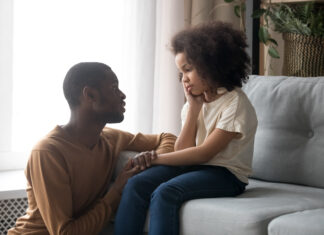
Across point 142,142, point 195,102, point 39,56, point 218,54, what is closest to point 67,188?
point 142,142

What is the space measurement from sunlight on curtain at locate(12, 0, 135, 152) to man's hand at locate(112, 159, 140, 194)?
0.90m

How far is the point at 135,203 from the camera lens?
1.82 meters

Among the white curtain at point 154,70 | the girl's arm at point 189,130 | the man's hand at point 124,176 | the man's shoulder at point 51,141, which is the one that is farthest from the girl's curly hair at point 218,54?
the white curtain at point 154,70

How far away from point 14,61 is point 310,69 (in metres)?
1.28

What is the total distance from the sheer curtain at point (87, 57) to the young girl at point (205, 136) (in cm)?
86

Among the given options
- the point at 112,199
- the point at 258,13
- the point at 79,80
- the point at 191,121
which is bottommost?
the point at 112,199

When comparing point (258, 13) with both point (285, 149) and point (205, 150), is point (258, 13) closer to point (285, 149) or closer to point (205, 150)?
point (285, 149)

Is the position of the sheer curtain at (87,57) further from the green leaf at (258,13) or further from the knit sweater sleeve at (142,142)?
the knit sweater sleeve at (142,142)

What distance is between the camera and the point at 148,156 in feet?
6.49

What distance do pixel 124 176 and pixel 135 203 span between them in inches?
6.5

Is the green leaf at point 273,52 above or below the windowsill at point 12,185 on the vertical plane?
above

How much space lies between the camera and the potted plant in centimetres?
271

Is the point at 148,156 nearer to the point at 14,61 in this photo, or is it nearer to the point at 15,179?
the point at 15,179

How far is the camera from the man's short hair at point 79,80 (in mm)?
1939
